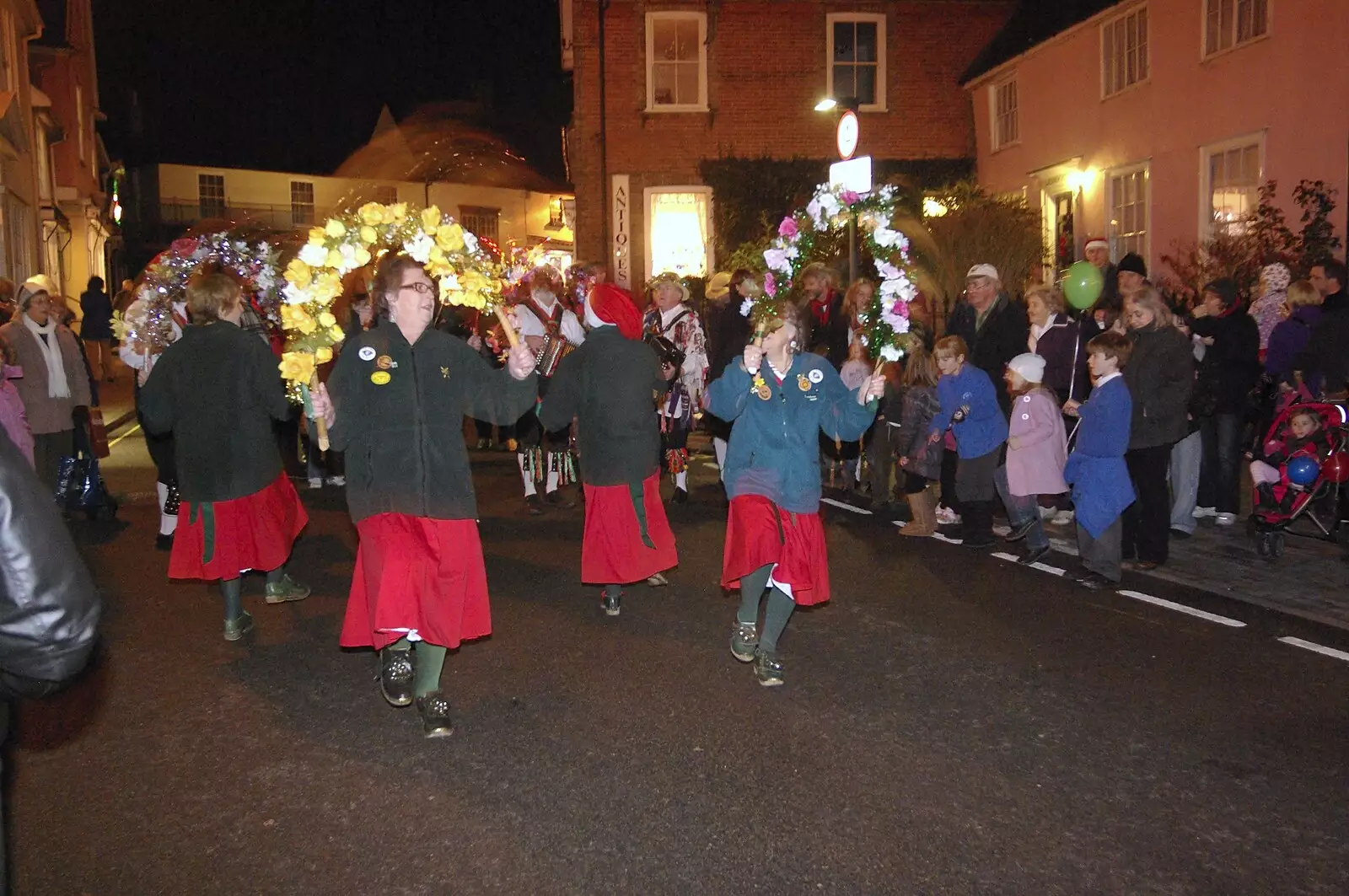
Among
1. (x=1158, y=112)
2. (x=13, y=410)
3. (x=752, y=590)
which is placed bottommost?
(x=752, y=590)

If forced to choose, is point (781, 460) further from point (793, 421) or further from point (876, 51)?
point (876, 51)

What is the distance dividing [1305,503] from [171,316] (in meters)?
8.35

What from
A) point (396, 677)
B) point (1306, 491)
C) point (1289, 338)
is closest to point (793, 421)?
point (396, 677)

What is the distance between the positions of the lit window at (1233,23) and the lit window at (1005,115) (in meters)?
6.15

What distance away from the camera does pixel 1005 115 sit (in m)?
23.9

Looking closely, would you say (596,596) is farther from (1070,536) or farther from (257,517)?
(1070,536)

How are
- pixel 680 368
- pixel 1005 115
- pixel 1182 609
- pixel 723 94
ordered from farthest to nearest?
pixel 723 94 < pixel 1005 115 < pixel 680 368 < pixel 1182 609

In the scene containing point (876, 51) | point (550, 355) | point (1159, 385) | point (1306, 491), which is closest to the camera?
point (1159, 385)

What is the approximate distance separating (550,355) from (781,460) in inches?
156

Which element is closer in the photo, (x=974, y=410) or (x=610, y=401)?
(x=610, y=401)

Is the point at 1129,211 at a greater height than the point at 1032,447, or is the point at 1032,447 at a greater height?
the point at 1129,211

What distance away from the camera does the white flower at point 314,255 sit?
18.2 ft

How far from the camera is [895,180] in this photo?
24750mm

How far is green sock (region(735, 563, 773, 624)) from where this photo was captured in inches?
244
